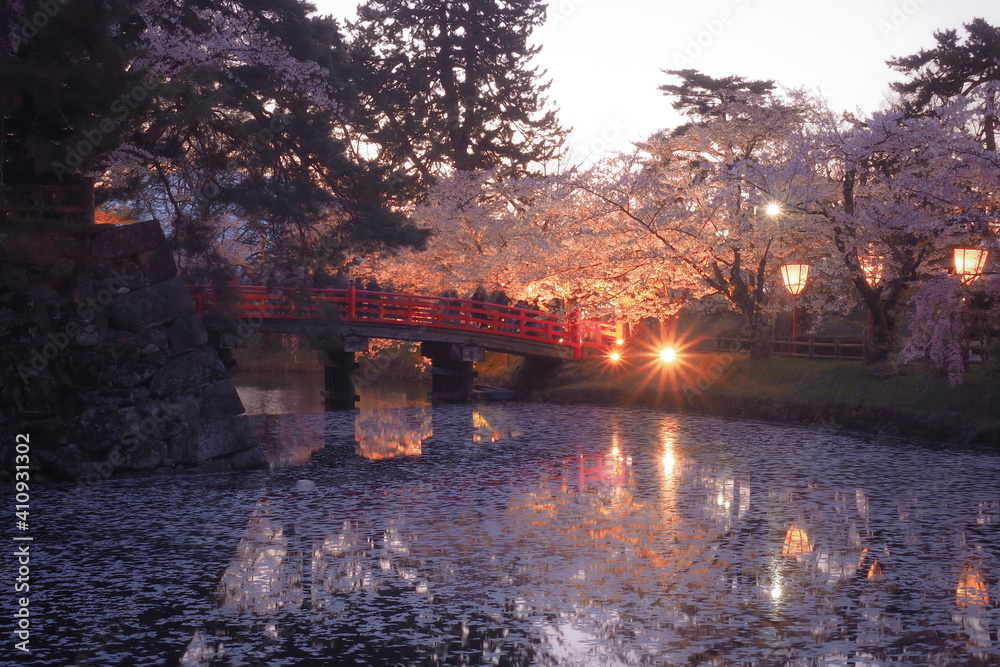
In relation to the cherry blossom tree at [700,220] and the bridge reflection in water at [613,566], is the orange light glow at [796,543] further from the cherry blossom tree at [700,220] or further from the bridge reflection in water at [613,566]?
the cherry blossom tree at [700,220]

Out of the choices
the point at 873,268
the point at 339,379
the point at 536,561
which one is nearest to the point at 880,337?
the point at 873,268

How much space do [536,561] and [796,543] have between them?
299cm

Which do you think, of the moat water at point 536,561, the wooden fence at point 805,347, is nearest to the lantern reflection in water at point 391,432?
the moat water at point 536,561

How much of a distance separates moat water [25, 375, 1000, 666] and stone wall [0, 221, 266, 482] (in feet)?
2.32

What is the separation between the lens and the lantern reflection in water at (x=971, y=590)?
27.6 ft

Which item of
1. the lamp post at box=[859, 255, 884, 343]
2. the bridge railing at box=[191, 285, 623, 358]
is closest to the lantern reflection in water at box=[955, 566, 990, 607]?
the lamp post at box=[859, 255, 884, 343]

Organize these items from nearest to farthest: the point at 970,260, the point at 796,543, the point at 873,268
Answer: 1. the point at 796,543
2. the point at 970,260
3. the point at 873,268

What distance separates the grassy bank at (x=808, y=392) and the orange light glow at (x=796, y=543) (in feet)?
27.8

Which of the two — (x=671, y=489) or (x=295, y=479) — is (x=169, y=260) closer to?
(x=295, y=479)

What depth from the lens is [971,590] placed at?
879 cm

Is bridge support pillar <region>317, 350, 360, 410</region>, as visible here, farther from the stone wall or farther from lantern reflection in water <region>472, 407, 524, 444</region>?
the stone wall

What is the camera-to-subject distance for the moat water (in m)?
7.43
